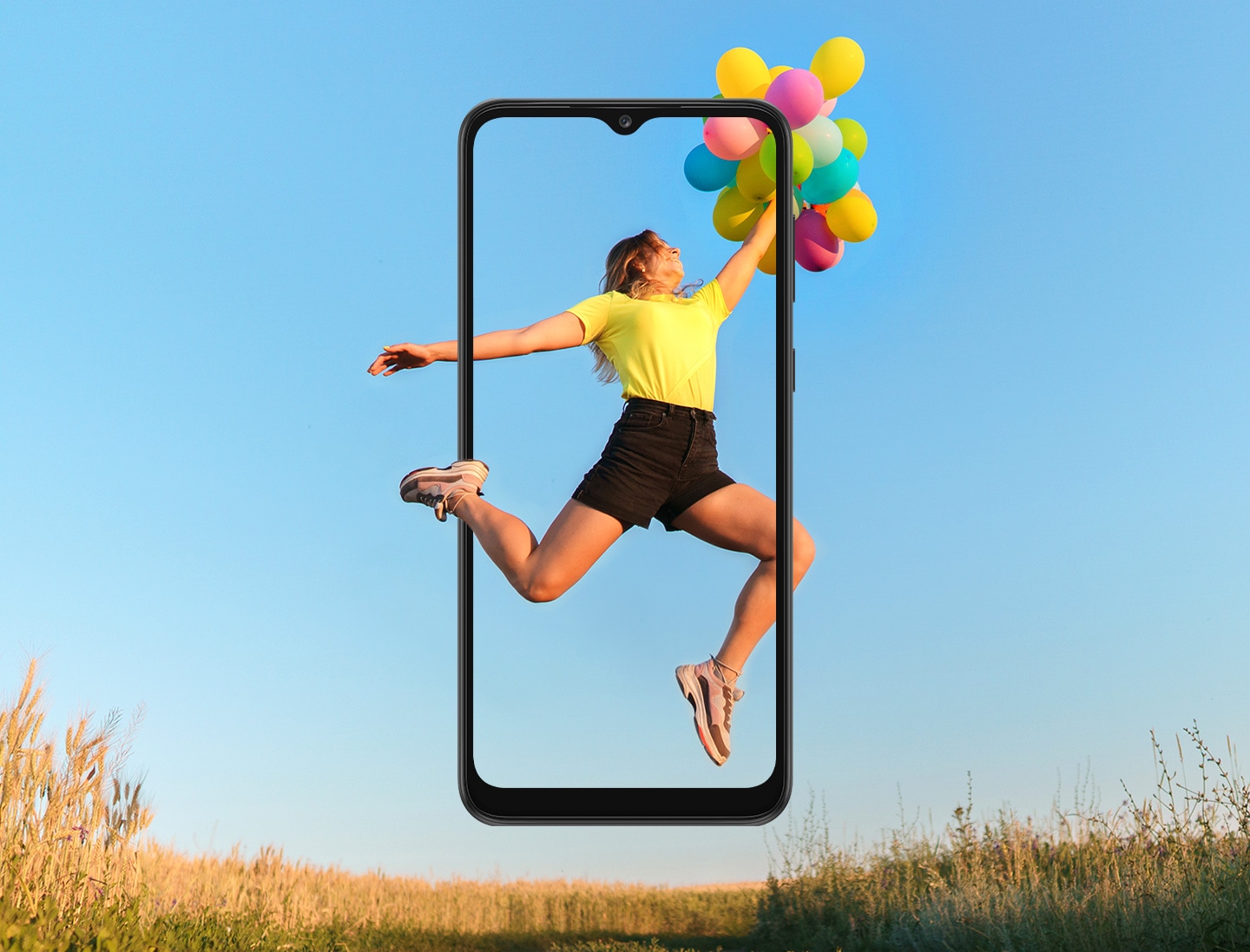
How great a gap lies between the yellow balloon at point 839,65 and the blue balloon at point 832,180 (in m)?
0.39

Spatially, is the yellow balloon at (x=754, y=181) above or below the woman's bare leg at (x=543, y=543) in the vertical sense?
above

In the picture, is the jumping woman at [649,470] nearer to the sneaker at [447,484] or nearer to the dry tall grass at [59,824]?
the sneaker at [447,484]

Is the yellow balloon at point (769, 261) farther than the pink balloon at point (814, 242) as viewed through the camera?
No

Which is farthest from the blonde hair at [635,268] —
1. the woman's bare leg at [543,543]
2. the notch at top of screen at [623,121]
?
the woman's bare leg at [543,543]

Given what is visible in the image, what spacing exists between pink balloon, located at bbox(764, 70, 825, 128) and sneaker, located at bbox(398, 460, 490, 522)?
2.03 meters

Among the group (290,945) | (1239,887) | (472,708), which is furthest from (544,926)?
(472,708)

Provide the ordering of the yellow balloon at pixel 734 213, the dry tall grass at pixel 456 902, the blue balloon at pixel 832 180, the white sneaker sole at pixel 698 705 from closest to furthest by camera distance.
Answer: the white sneaker sole at pixel 698 705, the yellow balloon at pixel 734 213, the blue balloon at pixel 832 180, the dry tall grass at pixel 456 902

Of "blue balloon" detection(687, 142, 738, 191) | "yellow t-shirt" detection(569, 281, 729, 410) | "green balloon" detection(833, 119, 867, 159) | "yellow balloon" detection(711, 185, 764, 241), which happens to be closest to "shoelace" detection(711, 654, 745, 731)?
"yellow t-shirt" detection(569, 281, 729, 410)

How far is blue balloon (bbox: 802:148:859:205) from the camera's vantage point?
4.44 metres

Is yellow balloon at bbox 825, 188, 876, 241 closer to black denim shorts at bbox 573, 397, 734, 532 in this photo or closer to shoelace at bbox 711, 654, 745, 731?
black denim shorts at bbox 573, 397, 734, 532

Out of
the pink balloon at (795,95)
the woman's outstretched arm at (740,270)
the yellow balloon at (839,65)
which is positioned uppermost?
the yellow balloon at (839,65)

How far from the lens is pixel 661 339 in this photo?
3771 mm

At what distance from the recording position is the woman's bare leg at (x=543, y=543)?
11.2ft

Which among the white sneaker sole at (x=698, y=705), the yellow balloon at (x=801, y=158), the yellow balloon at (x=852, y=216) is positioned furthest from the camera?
the yellow balloon at (x=852, y=216)
